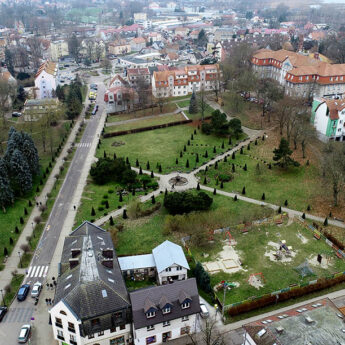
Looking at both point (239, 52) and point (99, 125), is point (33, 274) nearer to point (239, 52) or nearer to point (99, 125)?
point (99, 125)

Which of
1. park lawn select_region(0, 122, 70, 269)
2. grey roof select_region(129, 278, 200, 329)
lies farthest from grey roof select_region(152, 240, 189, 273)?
park lawn select_region(0, 122, 70, 269)

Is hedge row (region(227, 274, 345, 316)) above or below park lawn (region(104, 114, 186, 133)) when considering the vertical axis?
below

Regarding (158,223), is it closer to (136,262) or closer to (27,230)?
(136,262)

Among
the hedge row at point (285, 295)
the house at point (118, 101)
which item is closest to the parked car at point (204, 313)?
the hedge row at point (285, 295)

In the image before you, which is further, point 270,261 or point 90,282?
point 270,261

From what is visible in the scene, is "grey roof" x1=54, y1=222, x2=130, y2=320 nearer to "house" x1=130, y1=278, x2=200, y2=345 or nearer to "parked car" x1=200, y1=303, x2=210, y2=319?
"house" x1=130, y1=278, x2=200, y2=345

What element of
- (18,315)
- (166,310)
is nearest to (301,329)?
(166,310)

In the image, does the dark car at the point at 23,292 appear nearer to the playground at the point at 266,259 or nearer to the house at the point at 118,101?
the playground at the point at 266,259
